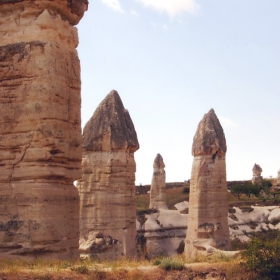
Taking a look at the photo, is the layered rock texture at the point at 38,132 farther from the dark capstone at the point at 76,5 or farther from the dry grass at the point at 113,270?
the dry grass at the point at 113,270

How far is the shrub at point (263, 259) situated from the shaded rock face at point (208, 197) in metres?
9.20

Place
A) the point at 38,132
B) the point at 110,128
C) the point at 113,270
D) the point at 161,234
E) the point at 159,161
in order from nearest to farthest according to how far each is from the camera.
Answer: the point at 113,270 < the point at 38,132 < the point at 110,128 < the point at 161,234 < the point at 159,161

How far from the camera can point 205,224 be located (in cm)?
1927

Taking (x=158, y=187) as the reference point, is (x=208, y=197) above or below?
below

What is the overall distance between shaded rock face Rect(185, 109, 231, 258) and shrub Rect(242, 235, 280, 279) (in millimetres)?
9203

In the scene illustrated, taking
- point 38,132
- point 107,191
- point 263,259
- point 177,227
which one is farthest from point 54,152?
point 177,227

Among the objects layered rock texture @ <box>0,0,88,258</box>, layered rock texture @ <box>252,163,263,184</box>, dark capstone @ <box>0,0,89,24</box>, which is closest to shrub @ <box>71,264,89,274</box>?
layered rock texture @ <box>0,0,88,258</box>

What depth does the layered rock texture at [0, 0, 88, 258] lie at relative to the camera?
873 cm

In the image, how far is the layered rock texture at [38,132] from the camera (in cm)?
873

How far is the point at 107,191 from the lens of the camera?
16.0 metres

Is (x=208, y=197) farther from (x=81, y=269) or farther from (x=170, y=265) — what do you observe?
(x=81, y=269)

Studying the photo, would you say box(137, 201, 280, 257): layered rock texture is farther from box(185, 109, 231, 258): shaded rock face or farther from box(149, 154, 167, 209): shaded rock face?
box(149, 154, 167, 209): shaded rock face

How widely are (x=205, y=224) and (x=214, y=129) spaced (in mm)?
4075

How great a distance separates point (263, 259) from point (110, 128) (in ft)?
27.9
